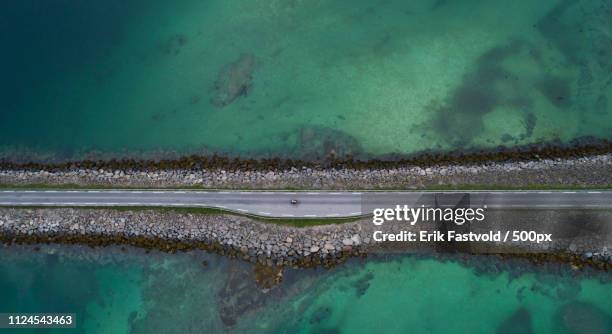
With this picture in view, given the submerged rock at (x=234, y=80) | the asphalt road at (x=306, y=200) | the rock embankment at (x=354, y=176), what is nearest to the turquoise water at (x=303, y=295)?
the asphalt road at (x=306, y=200)

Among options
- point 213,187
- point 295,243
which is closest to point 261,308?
point 295,243

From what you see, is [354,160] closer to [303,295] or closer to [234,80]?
[303,295]

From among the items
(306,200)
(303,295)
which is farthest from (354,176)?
(303,295)

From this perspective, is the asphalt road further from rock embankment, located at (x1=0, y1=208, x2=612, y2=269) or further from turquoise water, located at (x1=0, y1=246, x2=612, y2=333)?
turquoise water, located at (x1=0, y1=246, x2=612, y2=333)

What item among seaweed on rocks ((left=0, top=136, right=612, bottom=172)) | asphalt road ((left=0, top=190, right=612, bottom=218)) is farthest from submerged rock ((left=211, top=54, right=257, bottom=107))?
asphalt road ((left=0, top=190, right=612, bottom=218))

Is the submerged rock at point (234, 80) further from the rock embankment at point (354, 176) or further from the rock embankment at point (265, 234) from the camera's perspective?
the rock embankment at point (265, 234)

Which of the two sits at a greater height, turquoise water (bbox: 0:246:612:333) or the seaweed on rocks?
the seaweed on rocks
